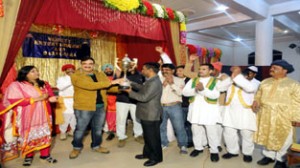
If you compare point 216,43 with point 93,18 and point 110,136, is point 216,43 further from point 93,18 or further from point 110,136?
point 93,18

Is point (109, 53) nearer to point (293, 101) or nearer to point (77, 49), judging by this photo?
point (77, 49)

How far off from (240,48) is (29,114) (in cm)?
1219

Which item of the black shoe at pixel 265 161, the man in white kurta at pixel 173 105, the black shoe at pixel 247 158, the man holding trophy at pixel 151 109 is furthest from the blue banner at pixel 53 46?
the black shoe at pixel 265 161

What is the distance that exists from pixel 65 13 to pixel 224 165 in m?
3.00

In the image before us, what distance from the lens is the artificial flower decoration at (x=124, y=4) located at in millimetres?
3949

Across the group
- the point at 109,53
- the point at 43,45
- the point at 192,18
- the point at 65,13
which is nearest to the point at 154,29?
the point at 109,53

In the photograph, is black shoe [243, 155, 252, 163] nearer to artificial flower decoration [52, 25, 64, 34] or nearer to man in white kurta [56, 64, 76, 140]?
man in white kurta [56, 64, 76, 140]

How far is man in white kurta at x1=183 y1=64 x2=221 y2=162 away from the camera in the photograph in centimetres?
330

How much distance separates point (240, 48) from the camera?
1319 cm

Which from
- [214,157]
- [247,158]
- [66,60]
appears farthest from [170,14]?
[247,158]

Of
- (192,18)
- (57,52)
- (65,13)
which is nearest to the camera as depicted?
(65,13)

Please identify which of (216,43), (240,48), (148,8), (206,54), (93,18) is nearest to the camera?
(93,18)

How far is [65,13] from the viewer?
3.49 metres

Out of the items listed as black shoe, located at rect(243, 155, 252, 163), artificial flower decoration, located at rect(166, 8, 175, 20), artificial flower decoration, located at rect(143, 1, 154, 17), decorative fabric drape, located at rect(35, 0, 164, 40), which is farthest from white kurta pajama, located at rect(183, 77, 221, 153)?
artificial flower decoration, located at rect(166, 8, 175, 20)
